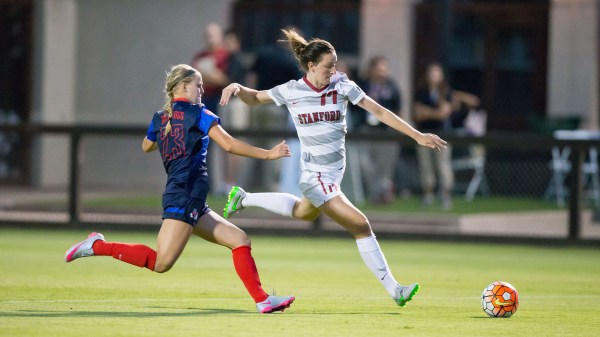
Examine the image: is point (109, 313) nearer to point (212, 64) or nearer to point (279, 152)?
point (279, 152)

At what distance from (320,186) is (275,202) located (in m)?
0.85

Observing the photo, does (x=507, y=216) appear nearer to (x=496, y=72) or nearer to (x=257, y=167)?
(x=257, y=167)

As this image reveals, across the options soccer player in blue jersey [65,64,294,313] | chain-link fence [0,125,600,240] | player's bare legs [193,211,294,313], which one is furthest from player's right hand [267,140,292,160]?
chain-link fence [0,125,600,240]

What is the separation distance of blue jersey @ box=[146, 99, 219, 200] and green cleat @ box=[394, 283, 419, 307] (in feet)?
5.27

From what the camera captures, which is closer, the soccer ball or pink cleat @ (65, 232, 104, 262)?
the soccer ball

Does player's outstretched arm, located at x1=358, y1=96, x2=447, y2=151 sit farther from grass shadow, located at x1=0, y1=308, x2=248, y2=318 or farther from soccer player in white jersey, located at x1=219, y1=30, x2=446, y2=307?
grass shadow, located at x1=0, y1=308, x2=248, y2=318

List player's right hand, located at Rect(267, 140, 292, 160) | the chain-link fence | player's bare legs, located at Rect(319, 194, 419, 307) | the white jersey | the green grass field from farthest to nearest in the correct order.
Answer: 1. the chain-link fence
2. the white jersey
3. player's bare legs, located at Rect(319, 194, 419, 307)
4. player's right hand, located at Rect(267, 140, 292, 160)
5. the green grass field

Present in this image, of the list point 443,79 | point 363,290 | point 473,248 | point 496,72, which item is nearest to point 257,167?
point 443,79

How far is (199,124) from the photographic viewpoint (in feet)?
30.9

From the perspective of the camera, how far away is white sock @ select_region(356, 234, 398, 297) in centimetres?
988

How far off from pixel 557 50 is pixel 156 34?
284 inches

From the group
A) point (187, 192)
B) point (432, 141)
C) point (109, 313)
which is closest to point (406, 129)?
point (432, 141)

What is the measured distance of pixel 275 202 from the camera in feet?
35.6

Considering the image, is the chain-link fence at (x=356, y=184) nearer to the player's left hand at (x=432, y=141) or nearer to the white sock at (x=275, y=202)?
the white sock at (x=275, y=202)
